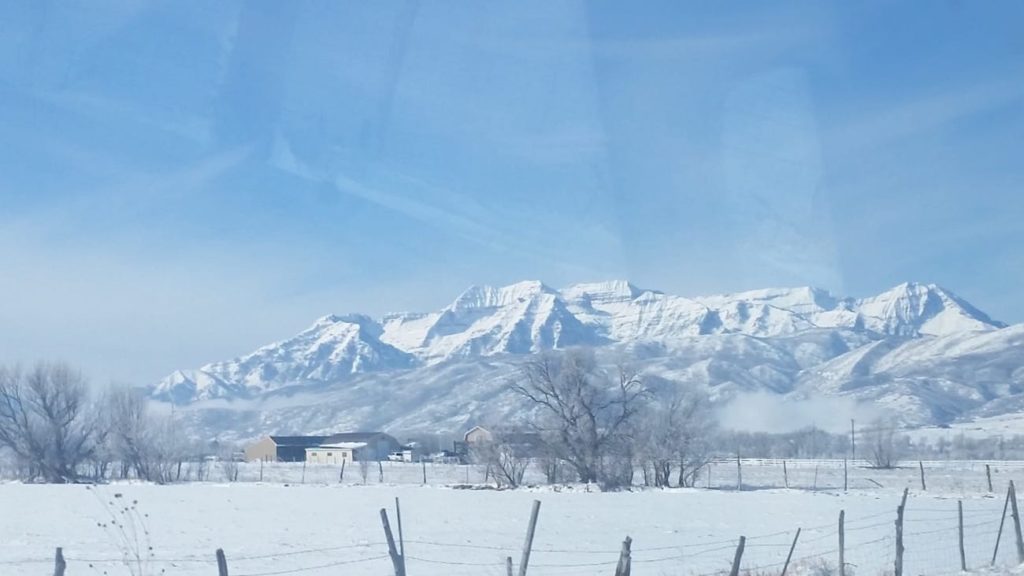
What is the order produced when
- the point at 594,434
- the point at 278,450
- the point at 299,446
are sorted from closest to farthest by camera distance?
1. the point at 594,434
2. the point at 278,450
3. the point at 299,446

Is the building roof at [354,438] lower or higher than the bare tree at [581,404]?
lower

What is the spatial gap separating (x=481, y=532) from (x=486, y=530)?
2.53 ft

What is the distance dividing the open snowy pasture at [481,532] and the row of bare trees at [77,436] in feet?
91.5

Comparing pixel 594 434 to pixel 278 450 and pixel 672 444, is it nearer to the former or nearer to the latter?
pixel 672 444

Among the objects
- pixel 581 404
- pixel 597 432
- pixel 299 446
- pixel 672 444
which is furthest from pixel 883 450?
pixel 299 446

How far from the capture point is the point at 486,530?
123 ft

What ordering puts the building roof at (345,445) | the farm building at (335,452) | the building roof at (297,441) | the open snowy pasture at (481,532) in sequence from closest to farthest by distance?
1. the open snowy pasture at (481,532)
2. the farm building at (335,452)
3. the building roof at (345,445)
4. the building roof at (297,441)

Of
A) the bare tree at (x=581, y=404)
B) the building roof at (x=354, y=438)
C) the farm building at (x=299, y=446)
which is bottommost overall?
the farm building at (x=299, y=446)

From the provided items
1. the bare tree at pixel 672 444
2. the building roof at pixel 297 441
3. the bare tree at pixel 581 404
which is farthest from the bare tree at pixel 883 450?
the building roof at pixel 297 441

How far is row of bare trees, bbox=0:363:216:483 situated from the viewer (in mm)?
87188

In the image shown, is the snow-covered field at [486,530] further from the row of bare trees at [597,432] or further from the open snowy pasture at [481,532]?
the row of bare trees at [597,432]

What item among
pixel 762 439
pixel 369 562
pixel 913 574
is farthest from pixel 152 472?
pixel 762 439

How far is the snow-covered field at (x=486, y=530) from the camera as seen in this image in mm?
26250

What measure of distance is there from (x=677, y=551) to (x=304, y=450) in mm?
137514
